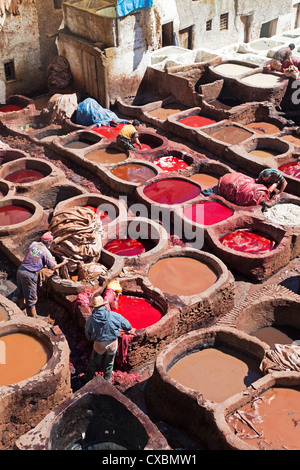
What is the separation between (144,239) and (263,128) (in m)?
6.81

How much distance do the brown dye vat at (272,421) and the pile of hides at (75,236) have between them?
4.07 m

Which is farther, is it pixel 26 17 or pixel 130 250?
pixel 26 17

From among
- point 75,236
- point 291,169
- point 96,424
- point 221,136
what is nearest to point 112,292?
point 75,236

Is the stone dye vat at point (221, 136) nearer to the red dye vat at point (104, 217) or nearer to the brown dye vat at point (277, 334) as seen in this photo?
the red dye vat at point (104, 217)

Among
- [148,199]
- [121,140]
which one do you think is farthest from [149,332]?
[121,140]

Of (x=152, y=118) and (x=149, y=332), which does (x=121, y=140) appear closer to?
(x=152, y=118)

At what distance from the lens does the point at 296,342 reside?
31.2 feet

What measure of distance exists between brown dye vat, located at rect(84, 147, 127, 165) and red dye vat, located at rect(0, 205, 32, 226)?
2884mm

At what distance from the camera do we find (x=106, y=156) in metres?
14.7

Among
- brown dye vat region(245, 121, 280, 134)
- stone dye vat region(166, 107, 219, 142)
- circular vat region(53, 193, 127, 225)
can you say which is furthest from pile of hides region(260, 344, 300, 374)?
brown dye vat region(245, 121, 280, 134)

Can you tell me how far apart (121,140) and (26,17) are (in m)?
6.39

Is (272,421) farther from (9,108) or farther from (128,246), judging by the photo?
(9,108)

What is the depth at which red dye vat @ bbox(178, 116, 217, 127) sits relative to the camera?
16375mm

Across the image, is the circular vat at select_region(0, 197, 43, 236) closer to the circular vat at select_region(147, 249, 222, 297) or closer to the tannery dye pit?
the tannery dye pit
